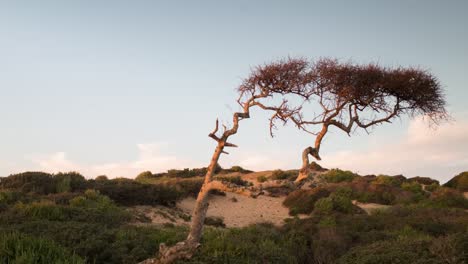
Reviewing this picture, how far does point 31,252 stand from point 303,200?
19.3m

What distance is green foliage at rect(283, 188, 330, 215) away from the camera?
83.8ft

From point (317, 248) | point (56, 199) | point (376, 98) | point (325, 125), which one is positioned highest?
point (376, 98)

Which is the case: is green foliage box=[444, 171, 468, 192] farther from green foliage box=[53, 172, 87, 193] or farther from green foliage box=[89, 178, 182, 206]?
green foliage box=[53, 172, 87, 193]

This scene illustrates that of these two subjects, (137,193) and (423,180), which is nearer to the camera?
(137,193)

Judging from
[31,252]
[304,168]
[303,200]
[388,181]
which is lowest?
[31,252]

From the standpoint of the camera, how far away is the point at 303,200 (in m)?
26.7

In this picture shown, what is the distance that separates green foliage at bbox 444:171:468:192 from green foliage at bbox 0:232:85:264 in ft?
109

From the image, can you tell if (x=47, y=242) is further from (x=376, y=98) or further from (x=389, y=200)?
(x=389, y=200)

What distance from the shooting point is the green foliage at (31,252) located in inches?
362

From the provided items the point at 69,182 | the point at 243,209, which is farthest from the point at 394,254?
the point at 69,182

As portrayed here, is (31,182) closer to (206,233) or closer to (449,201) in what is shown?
(206,233)

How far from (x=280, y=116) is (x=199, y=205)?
165 inches

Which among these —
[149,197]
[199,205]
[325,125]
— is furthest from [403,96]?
[149,197]

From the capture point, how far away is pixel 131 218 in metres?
19.4
